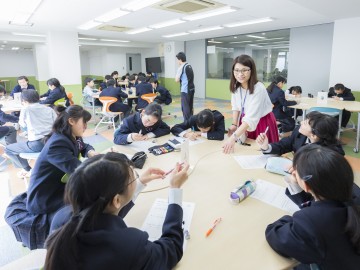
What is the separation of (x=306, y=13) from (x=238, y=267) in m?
6.13

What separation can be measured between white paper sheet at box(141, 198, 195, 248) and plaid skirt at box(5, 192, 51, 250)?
0.68 metres

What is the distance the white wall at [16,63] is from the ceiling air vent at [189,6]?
12903mm


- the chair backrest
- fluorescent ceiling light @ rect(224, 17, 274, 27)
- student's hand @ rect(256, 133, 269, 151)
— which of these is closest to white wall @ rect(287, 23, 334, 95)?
fluorescent ceiling light @ rect(224, 17, 274, 27)

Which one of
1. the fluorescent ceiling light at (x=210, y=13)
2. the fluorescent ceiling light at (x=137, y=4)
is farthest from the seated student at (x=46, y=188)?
the fluorescent ceiling light at (x=210, y=13)

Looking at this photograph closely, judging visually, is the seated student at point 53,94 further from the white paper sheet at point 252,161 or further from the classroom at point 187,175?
the white paper sheet at point 252,161

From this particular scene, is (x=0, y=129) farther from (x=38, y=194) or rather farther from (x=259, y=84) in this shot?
(x=259, y=84)

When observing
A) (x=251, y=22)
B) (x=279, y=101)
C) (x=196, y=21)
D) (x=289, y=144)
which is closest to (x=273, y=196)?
(x=289, y=144)

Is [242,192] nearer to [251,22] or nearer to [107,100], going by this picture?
[107,100]

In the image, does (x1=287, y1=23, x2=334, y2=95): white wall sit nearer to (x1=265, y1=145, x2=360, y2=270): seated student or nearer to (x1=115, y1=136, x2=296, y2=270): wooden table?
(x1=115, y1=136, x2=296, y2=270): wooden table

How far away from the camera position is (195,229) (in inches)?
48.0

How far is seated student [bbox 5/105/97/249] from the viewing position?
1531mm

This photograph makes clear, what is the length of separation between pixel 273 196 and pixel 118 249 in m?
1.01

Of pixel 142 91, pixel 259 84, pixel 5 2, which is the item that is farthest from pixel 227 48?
pixel 259 84

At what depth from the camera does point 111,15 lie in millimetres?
5734
